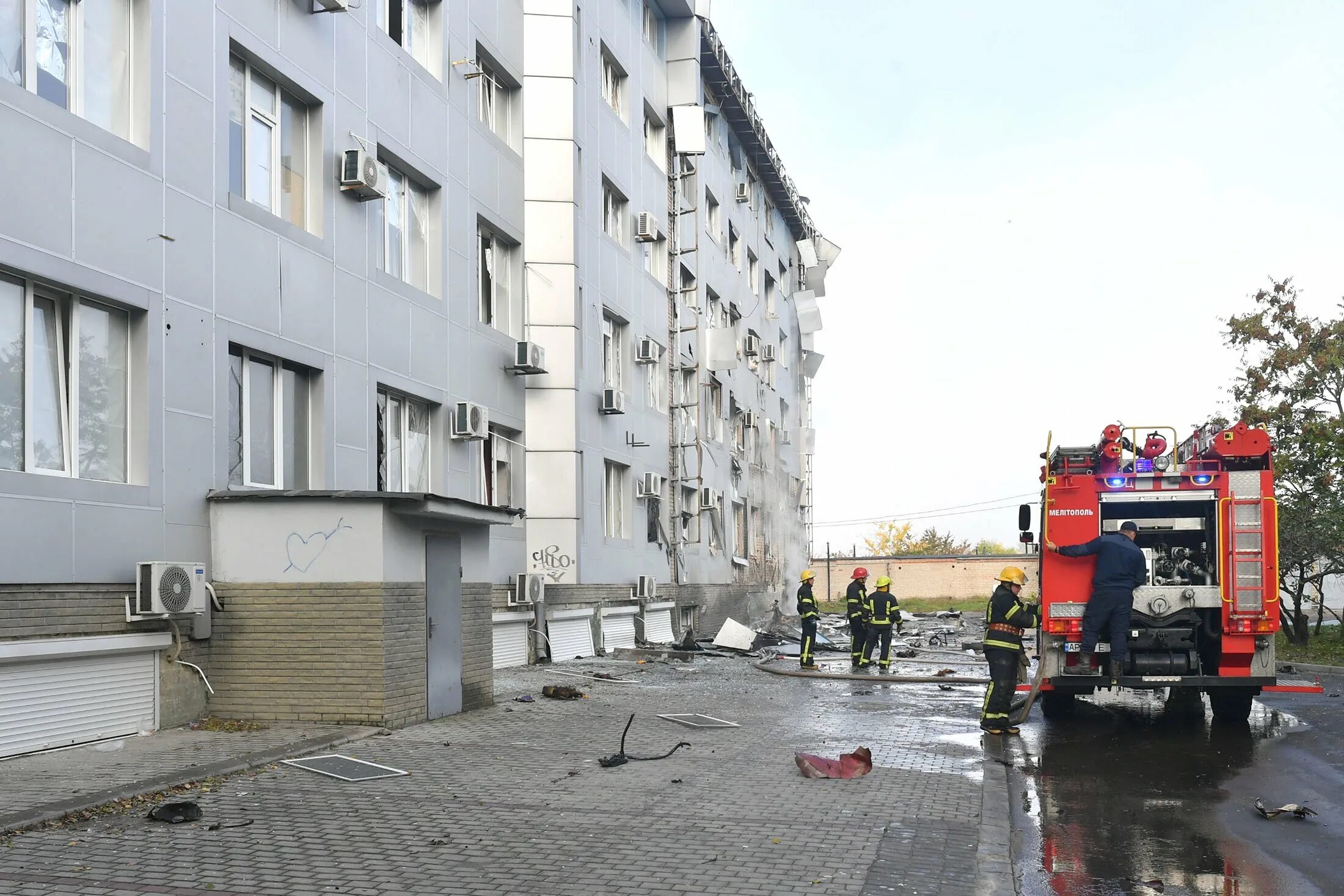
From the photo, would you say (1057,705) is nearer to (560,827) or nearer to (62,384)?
(560,827)

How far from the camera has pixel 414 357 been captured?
653 inches

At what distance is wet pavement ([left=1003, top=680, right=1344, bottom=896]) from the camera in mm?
6602

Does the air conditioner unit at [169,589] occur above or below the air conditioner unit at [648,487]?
below

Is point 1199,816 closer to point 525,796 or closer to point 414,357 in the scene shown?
point 525,796

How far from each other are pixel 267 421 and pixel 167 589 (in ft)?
9.65

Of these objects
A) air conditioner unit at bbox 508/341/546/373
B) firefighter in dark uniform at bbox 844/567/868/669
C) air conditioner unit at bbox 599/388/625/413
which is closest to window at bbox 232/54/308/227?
air conditioner unit at bbox 508/341/546/373

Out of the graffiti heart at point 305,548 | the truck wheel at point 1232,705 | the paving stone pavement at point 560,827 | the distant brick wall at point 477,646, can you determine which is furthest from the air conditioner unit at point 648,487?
the graffiti heart at point 305,548

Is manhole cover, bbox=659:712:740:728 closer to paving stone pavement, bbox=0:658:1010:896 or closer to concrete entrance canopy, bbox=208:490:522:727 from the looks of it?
paving stone pavement, bbox=0:658:1010:896

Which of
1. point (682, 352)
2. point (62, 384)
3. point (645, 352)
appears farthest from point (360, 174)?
point (682, 352)

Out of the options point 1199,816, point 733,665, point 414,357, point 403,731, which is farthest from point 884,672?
point 1199,816

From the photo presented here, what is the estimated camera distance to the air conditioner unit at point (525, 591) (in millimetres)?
20141

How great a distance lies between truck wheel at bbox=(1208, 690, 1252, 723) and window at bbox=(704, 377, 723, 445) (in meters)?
21.4

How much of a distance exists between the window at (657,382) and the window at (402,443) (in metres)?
10.5

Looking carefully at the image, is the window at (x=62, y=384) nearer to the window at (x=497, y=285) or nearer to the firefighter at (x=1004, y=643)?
the firefighter at (x=1004, y=643)
